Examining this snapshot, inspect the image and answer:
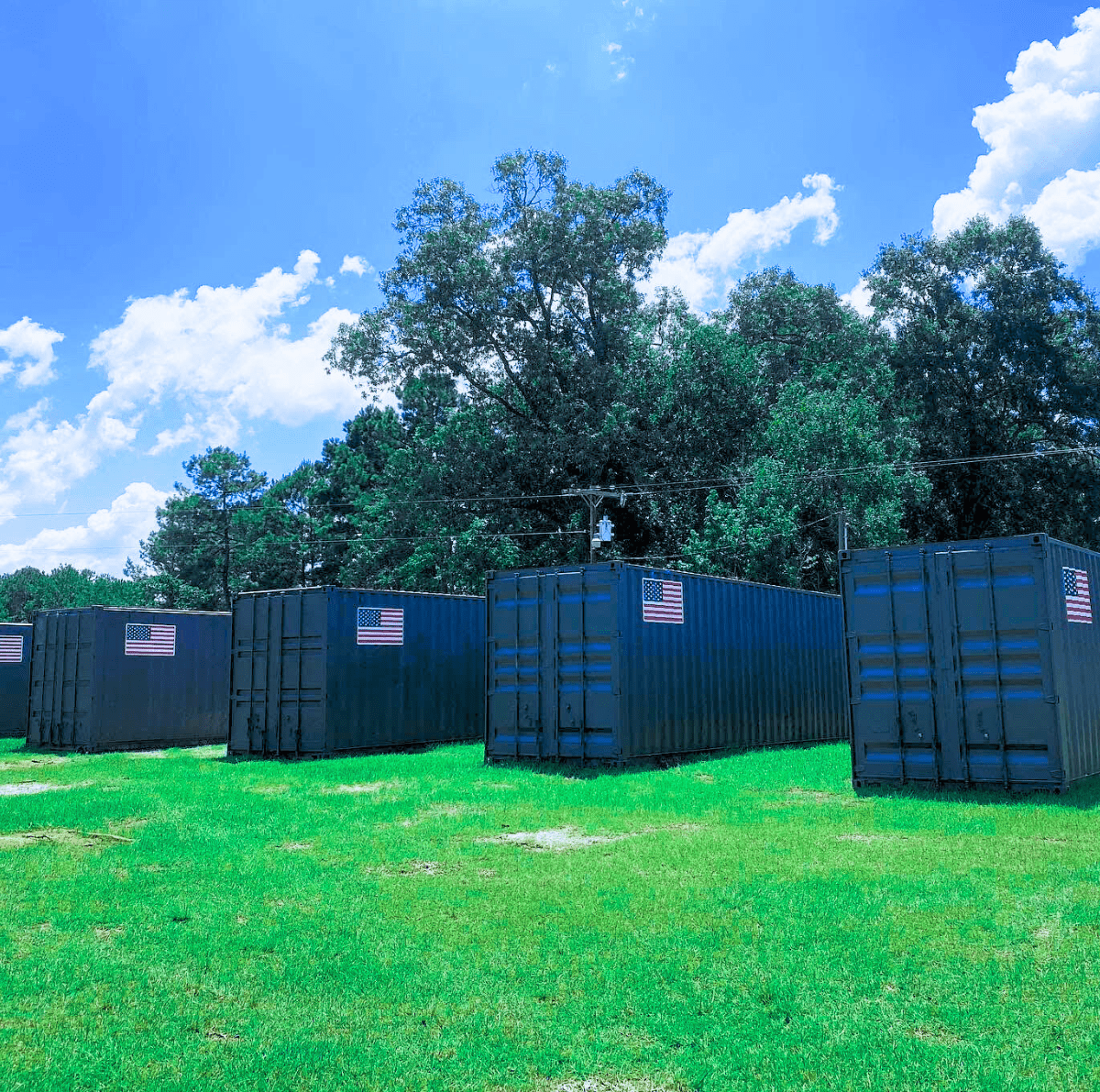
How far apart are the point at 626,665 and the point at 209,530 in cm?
5784

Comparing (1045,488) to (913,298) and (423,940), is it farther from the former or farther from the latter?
(423,940)

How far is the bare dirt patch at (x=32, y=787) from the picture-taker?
47.0 feet

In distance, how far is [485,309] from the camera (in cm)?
3938

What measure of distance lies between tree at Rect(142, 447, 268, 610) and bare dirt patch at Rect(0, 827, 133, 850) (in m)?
56.4

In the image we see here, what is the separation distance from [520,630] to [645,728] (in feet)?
8.97

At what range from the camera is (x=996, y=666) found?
12.5m

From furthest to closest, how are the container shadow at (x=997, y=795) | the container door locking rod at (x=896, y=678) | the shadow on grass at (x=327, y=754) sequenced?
the shadow on grass at (x=327, y=754), the container door locking rod at (x=896, y=678), the container shadow at (x=997, y=795)

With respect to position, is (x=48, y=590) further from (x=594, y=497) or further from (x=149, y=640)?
(x=149, y=640)

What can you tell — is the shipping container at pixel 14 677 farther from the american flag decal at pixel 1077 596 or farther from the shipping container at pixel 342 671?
the american flag decal at pixel 1077 596

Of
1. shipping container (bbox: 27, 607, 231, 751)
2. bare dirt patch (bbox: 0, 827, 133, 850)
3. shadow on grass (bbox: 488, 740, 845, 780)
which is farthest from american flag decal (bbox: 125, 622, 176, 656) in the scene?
bare dirt patch (bbox: 0, 827, 133, 850)

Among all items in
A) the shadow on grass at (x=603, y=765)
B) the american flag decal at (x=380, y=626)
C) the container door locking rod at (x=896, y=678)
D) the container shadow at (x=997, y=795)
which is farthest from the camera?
the american flag decal at (x=380, y=626)

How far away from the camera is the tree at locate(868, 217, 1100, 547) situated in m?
41.0

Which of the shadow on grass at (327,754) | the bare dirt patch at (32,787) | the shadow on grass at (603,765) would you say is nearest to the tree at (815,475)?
the shadow on grass at (327,754)

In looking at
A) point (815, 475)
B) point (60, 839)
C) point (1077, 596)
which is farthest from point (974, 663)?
point (815, 475)
